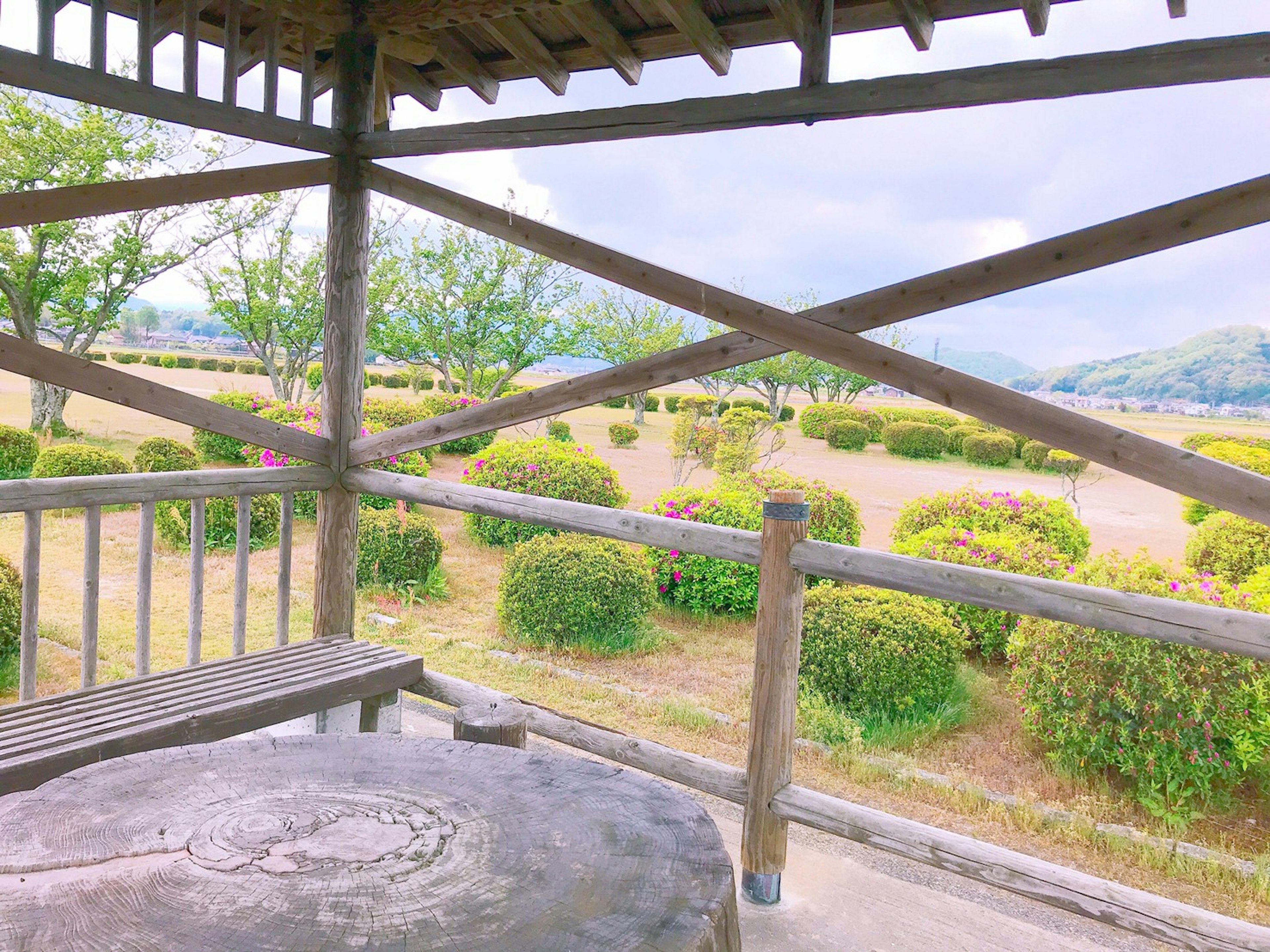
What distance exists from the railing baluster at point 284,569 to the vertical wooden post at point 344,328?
0.47ft

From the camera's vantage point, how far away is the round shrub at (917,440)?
17.8 m

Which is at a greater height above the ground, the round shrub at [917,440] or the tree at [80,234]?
the tree at [80,234]

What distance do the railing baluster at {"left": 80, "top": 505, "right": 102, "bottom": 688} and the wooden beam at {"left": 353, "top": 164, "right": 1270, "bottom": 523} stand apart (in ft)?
5.35

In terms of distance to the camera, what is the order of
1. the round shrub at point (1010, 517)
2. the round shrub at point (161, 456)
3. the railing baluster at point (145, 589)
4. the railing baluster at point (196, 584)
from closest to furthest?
the railing baluster at point (145, 589) < the railing baluster at point (196, 584) < the round shrub at point (1010, 517) < the round shrub at point (161, 456)

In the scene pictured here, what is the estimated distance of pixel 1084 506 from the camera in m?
15.3

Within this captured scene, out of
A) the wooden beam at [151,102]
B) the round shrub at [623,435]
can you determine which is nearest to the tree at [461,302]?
the round shrub at [623,435]

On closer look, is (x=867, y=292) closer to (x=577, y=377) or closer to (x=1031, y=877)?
(x=577, y=377)

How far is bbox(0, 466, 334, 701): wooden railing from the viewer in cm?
276

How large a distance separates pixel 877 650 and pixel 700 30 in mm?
3238

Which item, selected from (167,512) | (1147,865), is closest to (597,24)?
(1147,865)

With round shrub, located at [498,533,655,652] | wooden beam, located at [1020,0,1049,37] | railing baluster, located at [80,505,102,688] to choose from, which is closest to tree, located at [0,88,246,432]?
round shrub, located at [498,533,655,652]

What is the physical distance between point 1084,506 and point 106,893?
1652cm

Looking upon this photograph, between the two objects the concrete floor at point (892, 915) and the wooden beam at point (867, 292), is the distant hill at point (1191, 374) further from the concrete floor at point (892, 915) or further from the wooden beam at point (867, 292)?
the wooden beam at point (867, 292)

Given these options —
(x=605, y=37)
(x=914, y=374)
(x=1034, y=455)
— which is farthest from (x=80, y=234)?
Result: (x=1034, y=455)
